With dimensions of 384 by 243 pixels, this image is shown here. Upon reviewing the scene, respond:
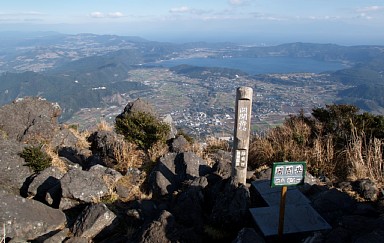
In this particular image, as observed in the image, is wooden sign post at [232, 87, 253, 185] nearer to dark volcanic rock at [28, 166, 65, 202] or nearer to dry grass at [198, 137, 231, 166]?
dry grass at [198, 137, 231, 166]

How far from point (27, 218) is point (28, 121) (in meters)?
5.17

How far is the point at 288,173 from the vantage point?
156 inches

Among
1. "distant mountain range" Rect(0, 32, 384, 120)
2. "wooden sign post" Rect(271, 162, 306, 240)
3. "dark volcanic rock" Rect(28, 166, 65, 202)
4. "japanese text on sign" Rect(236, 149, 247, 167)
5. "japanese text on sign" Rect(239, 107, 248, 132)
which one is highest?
"japanese text on sign" Rect(239, 107, 248, 132)

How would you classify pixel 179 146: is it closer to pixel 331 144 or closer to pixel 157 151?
pixel 157 151

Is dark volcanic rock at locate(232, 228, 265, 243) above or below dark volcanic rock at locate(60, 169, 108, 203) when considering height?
above

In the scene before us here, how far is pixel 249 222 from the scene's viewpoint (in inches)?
184

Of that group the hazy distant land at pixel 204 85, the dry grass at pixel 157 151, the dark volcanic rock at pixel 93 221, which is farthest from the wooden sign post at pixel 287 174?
the hazy distant land at pixel 204 85

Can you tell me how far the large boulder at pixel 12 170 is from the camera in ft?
20.5

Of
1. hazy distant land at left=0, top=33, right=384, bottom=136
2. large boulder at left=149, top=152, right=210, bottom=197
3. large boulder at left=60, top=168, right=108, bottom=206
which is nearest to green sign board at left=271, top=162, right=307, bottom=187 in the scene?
large boulder at left=149, top=152, right=210, bottom=197

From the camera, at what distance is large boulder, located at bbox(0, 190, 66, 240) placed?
15.4 feet

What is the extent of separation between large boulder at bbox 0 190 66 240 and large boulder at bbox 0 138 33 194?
1.28 metres

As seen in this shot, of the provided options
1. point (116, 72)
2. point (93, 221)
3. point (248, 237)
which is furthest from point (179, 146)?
point (116, 72)

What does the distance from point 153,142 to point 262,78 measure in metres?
72.2

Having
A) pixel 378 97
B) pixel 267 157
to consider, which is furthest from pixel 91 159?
pixel 378 97
